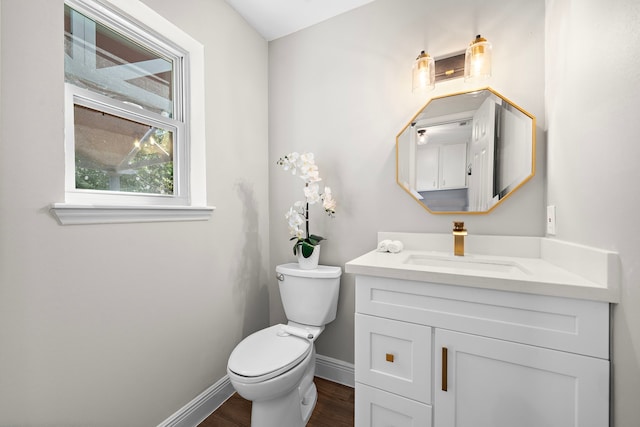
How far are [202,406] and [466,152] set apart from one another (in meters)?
2.01

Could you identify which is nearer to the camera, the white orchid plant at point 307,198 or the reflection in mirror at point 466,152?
the reflection in mirror at point 466,152

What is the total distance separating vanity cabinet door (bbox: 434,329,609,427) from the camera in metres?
0.76

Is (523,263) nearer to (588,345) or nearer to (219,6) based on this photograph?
(588,345)

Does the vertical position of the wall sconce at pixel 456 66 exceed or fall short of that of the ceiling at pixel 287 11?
it falls short

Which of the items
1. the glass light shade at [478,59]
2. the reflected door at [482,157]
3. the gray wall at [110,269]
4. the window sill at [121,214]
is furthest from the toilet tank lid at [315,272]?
the glass light shade at [478,59]

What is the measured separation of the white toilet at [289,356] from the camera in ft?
3.76

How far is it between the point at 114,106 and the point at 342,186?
1259 millimetres

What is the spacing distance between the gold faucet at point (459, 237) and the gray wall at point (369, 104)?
0.11 meters

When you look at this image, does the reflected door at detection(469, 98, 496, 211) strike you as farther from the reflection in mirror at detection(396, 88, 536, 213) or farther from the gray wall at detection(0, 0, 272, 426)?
the gray wall at detection(0, 0, 272, 426)

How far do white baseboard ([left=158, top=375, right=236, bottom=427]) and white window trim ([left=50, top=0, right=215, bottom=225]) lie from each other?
990mm

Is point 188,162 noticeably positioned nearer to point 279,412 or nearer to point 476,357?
point 279,412

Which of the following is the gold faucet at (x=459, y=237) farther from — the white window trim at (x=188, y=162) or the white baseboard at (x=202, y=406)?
the white baseboard at (x=202, y=406)

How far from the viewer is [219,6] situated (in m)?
1.58

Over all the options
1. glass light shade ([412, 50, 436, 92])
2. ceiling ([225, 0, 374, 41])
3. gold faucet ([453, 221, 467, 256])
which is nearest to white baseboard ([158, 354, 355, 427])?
gold faucet ([453, 221, 467, 256])
